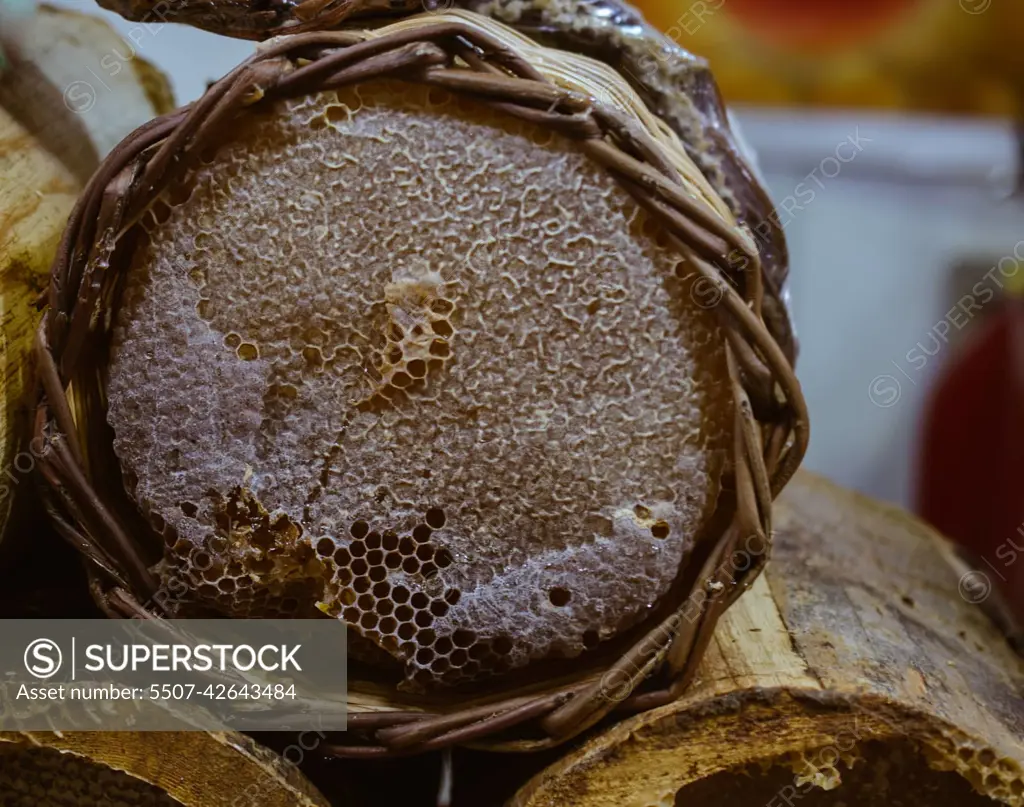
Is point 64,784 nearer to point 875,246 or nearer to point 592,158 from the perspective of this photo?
point 592,158

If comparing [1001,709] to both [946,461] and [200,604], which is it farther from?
[946,461]

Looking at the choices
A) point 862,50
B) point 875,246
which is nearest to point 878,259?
point 875,246

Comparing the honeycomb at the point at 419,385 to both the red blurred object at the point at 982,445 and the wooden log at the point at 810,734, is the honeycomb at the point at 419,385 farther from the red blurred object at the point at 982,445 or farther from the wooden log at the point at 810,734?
the red blurred object at the point at 982,445

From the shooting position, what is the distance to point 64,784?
2.33 feet

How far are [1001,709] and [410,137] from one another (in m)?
0.68

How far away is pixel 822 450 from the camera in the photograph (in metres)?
2.45

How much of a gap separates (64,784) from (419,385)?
0.44m

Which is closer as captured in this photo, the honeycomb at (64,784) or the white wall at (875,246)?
the honeycomb at (64,784)

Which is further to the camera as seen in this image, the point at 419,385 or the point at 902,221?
the point at 902,221

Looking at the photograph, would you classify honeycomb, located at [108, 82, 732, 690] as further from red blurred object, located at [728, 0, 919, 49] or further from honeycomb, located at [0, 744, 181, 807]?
red blurred object, located at [728, 0, 919, 49]

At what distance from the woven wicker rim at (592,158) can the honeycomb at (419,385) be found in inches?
0.9

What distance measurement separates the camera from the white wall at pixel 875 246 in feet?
7.13

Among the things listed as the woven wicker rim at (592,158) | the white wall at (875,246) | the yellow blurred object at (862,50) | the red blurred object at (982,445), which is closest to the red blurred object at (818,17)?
the yellow blurred object at (862,50)

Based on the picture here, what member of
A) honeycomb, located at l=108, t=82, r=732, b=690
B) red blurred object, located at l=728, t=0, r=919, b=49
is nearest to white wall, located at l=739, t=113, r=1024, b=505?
red blurred object, located at l=728, t=0, r=919, b=49
